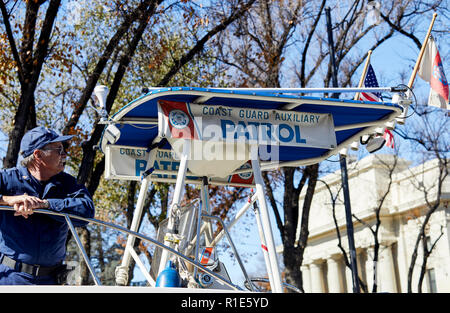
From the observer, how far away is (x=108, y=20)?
17984 mm

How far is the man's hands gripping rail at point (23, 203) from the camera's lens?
4629 mm

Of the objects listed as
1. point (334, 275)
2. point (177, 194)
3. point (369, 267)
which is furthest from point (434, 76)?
point (334, 275)

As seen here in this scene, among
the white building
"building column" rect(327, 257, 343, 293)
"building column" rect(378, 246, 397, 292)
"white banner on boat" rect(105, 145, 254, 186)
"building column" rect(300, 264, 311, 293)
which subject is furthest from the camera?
"building column" rect(300, 264, 311, 293)

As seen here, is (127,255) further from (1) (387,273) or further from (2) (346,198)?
(1) (387,273)

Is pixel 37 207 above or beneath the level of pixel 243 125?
beneath

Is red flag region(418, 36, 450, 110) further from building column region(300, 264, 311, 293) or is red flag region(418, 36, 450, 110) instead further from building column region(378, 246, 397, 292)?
building column region(300, 264, 311, 293)

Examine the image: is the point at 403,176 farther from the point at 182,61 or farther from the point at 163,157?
the point at 163,157

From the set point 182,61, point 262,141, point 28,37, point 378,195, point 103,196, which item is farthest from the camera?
point 378,195

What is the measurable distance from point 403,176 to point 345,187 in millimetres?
32014

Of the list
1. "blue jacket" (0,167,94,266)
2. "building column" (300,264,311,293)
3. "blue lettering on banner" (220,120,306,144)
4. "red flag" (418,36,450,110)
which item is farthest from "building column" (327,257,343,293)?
"blue jacket" (0,167,94,266)

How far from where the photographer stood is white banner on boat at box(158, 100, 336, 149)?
22.6 feet

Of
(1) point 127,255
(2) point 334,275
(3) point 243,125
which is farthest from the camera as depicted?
(2) point 334,275

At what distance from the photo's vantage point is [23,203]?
4660 mm
